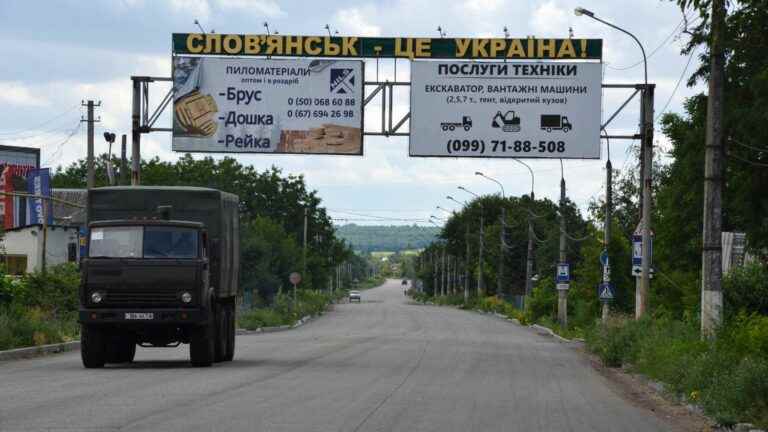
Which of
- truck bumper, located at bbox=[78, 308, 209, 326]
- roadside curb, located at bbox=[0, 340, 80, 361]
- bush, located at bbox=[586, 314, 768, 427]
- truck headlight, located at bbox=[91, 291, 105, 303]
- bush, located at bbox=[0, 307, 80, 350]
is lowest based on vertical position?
roadside curb, located at bbox=[0, 340, 80, 361]

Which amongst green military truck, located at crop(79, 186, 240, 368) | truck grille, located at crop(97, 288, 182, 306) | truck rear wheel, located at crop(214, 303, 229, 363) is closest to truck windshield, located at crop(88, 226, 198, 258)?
green military truck, located at crop(79, 186, 240, 368)

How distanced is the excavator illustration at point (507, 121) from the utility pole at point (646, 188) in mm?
3384

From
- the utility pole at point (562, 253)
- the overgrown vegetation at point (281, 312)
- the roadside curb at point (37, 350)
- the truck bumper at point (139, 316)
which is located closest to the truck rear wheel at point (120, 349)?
the truck bumper at point (139, 316)

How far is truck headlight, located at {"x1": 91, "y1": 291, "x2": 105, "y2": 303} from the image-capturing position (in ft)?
73.2

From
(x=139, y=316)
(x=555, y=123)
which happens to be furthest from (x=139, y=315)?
(x=555, y=123)

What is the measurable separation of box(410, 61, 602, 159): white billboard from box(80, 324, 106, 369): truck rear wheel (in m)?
11.3

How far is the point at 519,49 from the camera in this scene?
1259 inches

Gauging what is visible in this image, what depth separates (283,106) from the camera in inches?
1266

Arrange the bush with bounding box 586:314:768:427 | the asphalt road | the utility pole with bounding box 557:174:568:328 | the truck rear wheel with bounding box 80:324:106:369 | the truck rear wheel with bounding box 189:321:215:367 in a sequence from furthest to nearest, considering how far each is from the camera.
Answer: the utility pole with bounding box 557:174:568:328 → the truck rear wheel with bounding box 189:321:215:367 → the truck rear wheel with bounding box 80:324:106:369 → the bush with bounding box 586:314:768:427 → the asphalt road

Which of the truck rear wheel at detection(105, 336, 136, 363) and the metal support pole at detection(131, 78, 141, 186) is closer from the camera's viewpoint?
the truck rear wheel at detection(105, 336, 136, 363)

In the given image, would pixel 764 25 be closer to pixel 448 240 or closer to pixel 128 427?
pixel 128 427

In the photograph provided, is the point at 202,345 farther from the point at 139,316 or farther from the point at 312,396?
the point at 312,396

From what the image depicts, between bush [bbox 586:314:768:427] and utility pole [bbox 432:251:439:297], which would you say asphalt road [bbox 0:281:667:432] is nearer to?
bush [bbox 586:314:768:427]

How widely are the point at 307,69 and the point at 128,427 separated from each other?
20.4 m
